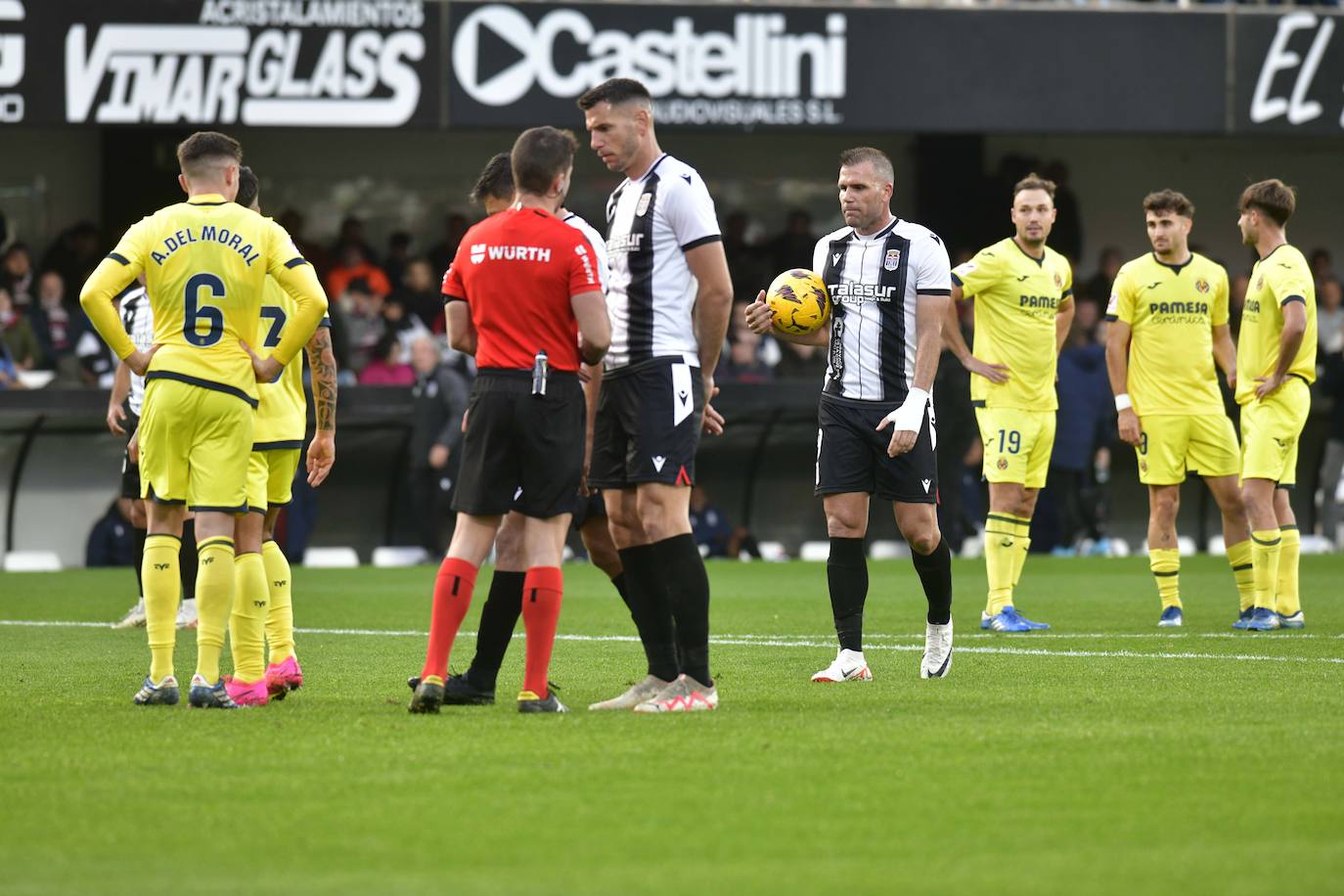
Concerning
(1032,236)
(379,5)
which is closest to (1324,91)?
(379,5)

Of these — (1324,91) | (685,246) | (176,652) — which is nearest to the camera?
(685,246)

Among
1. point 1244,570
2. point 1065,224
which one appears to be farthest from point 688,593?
point 1065,224

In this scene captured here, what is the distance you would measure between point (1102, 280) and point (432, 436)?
888 centimetres

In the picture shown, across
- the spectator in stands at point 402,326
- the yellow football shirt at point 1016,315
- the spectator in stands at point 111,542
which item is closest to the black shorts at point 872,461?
the yellow football shirt at point 1016,315

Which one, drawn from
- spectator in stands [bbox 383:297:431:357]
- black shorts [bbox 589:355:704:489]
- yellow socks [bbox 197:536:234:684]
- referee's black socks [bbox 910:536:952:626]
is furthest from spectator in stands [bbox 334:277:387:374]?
black shorts [bbox 589:355:704:489]

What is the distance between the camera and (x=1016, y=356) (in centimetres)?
1194

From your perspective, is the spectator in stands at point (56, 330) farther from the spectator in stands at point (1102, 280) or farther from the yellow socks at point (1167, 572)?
the yellow socks at point (1167, 572)

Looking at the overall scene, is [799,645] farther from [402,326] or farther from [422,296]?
[422,296]

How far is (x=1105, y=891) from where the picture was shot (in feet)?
14.3

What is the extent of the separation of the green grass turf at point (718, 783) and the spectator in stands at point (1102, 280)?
47.3 feet

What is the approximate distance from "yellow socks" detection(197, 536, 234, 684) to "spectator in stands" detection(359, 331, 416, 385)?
A: 1313cm

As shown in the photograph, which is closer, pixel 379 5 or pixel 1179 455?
pixel 1179 455

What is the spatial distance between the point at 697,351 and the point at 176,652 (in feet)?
13.2

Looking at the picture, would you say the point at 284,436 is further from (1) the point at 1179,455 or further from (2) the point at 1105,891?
(1) the point at 1179,455
